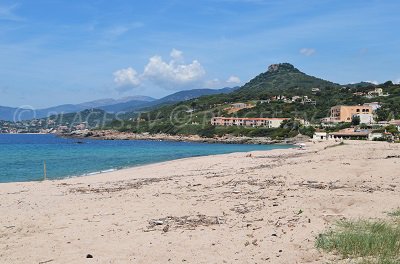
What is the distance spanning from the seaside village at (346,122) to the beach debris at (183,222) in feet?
203

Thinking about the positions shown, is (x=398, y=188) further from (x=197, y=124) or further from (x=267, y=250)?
(x=197, y=124)

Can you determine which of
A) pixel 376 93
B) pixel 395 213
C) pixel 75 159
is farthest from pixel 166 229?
pixel 376 93

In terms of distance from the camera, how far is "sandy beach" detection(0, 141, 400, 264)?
23.5 ft

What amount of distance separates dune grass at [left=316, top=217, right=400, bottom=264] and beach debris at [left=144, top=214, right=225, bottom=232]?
2657mm

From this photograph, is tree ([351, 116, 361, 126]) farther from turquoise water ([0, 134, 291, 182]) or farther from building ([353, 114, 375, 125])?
turquoise water ([0, 134, 291, 182])

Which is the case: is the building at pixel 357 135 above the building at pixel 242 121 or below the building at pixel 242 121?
below

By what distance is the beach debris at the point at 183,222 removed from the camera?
9049mm

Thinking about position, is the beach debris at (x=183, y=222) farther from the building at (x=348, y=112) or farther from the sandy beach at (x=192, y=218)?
the building at (x=348, y=112)

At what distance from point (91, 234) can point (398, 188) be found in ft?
29.8

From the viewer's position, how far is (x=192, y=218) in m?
9.86

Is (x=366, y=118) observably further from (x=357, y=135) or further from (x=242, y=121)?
(x=242, y=121)

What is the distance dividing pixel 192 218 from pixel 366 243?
424cm

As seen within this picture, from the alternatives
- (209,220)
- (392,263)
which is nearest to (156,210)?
(209,220)

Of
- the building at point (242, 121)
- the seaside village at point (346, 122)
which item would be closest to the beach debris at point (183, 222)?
the seaside village at point (346, 122)
